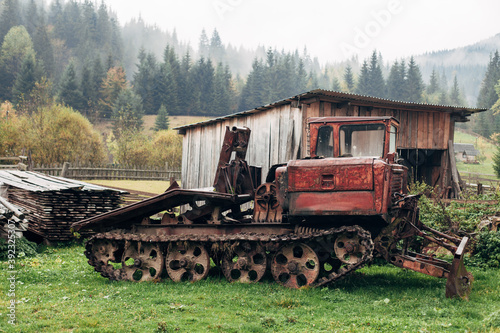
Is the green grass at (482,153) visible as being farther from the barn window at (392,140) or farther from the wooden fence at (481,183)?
the barn window at (392,140)

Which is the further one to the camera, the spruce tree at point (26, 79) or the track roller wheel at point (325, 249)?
the spruce tree at point (26, 79)

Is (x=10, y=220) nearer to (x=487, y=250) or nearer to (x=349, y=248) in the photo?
(x=349, y=248)

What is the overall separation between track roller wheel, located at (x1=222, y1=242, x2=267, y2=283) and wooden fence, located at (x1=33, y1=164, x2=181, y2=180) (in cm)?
2546

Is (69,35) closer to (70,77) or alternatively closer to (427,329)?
(70,77)

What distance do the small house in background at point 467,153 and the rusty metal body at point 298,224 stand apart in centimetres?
6288

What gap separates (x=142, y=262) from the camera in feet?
28.0

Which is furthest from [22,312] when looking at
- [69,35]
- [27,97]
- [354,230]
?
[69,35]

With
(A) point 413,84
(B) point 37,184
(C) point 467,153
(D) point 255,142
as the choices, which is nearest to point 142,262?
(D) point 255,142

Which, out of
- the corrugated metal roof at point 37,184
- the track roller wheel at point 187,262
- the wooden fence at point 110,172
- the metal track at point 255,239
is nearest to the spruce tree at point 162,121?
the wooden fence at point 110,172

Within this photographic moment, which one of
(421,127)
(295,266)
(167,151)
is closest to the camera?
(295,266)

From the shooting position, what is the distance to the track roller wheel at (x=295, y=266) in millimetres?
7418

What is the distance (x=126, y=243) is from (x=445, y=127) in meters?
11.9

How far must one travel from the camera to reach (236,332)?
209 inches

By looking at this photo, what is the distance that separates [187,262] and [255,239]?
4.82 feet
